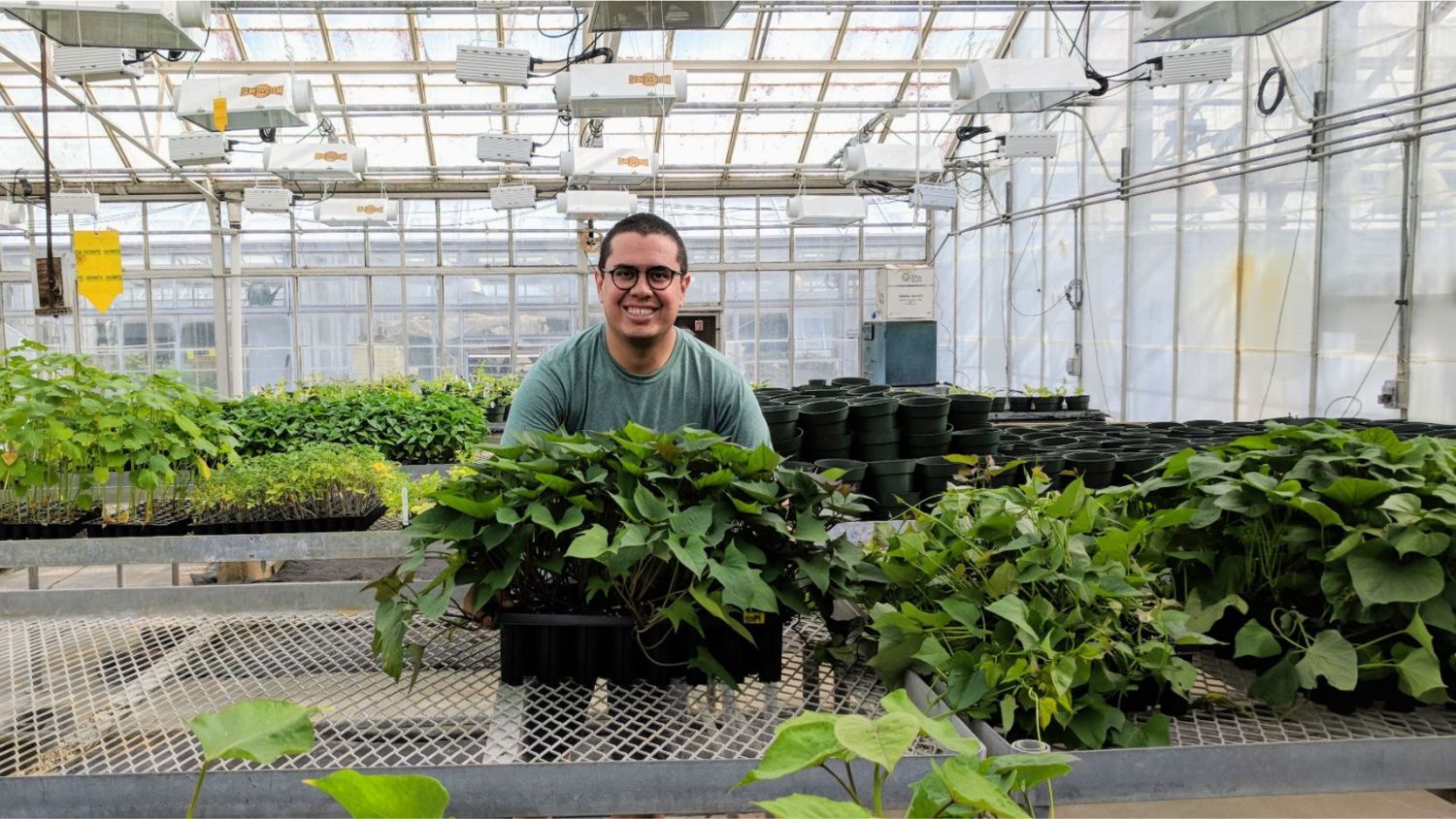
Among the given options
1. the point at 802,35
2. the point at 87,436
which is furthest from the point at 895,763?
the point at 802,35

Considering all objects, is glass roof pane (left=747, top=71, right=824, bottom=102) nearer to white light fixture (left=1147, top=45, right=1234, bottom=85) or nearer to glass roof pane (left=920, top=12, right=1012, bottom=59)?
glass roof pane (left=920, top=12, right=1012, bottom=59)

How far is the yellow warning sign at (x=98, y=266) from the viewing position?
4996 millimetres

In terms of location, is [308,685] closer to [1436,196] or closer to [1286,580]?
[1286,580]

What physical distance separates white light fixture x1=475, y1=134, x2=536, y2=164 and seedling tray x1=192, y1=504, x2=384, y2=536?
442cm

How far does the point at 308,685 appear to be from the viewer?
1497 millimetres

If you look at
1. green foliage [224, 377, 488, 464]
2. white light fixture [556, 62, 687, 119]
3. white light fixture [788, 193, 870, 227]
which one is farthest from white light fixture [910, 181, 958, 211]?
green foliage [224, 377, 488, 464]

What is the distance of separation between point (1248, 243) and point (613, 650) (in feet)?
24.4

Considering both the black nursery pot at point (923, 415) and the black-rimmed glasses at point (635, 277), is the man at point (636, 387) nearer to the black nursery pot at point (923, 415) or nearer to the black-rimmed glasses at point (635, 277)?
the black-rimmed glasses at point (635, 277)

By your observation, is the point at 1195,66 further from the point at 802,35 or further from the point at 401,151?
the point at 401,151

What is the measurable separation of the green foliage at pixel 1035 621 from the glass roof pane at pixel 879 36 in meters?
10.9

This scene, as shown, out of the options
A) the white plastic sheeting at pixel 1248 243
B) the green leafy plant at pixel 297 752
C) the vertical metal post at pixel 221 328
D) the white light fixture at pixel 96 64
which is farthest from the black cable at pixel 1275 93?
the vertical metal post at pixel 221 328

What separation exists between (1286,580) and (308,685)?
1.51 meters

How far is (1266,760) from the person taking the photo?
47.9 inches

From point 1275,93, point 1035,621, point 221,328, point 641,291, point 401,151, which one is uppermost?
Result: point 401,151
